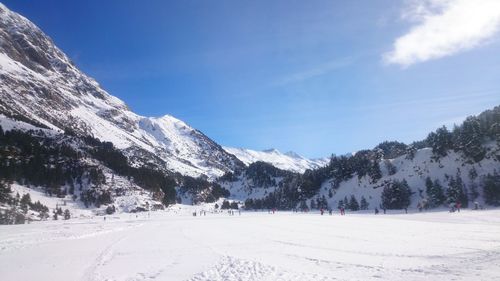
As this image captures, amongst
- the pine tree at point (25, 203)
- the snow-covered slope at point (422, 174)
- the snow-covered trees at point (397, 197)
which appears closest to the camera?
the pine tree at point (25, 203)

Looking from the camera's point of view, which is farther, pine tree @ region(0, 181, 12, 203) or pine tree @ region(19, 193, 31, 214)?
pine tree @ region(0, 181, 12, 203)

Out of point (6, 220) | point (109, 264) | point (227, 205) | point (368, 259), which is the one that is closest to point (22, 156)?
→ point (6, 220)

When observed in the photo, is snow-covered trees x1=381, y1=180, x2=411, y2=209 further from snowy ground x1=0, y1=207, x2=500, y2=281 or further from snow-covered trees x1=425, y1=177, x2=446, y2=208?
snowy ground x1=0, y1=207, x2=500, y2=281

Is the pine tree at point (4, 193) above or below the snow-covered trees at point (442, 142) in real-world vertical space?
below

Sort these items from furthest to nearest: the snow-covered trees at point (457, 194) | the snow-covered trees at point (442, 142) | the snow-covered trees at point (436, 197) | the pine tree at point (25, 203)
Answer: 1. the snow-covered trees at point (442, 142)
2. the pine tree at point (25, 203)
3. the snow-covered trees at point (436, 197)
4. the snow-covered trees at point (457, 194)

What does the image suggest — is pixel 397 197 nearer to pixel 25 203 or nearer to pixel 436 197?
pixel 436 197

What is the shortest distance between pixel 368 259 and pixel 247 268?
243 inches

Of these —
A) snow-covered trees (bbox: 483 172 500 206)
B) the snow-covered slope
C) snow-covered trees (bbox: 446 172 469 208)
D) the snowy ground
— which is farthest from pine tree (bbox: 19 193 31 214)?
snow-covered trees (bbox: 483 172 500 206)

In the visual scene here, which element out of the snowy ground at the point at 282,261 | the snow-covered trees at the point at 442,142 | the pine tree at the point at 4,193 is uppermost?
the snow-covered trees at the point at 442,142

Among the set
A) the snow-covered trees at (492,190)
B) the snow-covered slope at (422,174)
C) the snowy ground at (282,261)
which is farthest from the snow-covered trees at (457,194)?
the snowy ground at (282,261)

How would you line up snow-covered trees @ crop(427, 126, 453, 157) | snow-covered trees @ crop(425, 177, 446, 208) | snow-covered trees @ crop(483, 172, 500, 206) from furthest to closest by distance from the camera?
snow-covered trees @ crop(427, 126, 453, 157), snow-covered trees @ crop(425, 177, 446, 208), snow-covered trees @ crop(483, 172, 500, 206)

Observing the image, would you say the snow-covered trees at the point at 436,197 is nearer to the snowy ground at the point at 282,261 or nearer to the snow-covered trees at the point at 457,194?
the snow-covered trees at the point at 457,194

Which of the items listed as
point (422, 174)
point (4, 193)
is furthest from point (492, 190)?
point (4, 193)

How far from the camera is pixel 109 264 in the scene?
20016 mm
